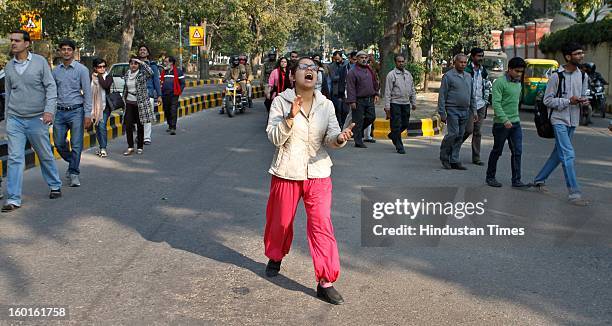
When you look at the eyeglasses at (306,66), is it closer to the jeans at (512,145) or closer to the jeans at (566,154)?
the jeans at (566,154)

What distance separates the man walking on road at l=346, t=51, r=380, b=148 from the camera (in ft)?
40.8

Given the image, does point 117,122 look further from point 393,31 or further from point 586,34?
point 586,34

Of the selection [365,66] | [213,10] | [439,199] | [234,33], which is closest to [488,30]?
[234,33]

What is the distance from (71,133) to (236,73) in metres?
11.9

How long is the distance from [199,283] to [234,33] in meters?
44.9

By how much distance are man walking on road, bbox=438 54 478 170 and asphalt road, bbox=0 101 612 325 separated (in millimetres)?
805

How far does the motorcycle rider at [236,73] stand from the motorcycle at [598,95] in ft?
31.4

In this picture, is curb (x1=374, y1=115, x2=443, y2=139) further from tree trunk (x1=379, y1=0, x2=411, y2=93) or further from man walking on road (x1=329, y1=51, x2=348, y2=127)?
tree trunk (x1=379, y1=0, x2=411, y2=93)

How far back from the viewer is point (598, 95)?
20078 mm

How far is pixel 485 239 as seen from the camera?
645 centimetres

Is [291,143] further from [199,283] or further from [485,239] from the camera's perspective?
[485,239]

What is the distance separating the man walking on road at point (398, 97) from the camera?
12.0 m

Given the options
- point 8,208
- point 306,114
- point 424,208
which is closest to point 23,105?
point 8,208

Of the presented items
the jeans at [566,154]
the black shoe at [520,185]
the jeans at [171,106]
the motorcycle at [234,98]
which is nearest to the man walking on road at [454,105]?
the black shoe at [520,185]
